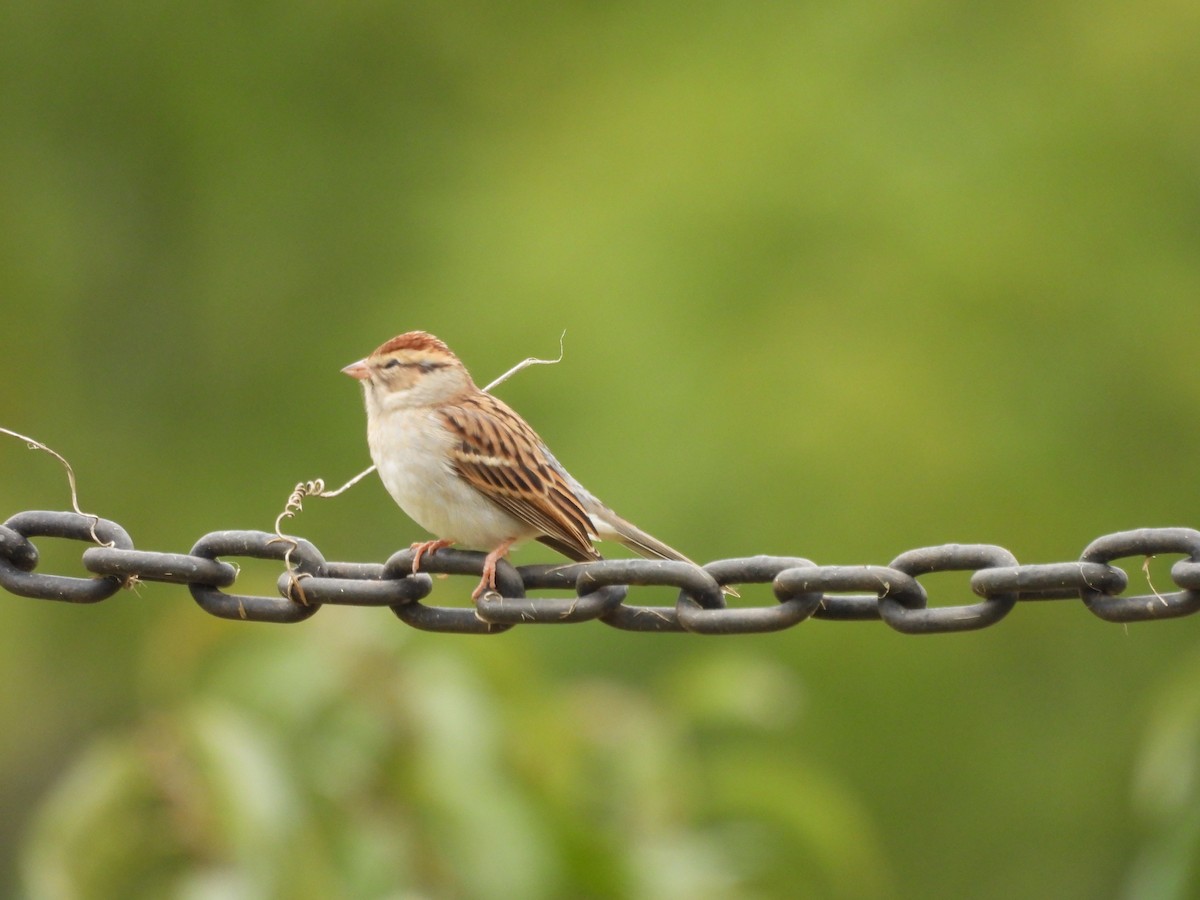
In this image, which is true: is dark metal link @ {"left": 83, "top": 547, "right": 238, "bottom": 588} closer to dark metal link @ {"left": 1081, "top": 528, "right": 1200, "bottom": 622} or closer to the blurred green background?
dark metal link @ {"left": 1081, "top": 528, "right": 1200, "bottom": 622}

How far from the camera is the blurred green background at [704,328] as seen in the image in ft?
20.0

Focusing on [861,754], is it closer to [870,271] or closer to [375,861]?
[870,271]

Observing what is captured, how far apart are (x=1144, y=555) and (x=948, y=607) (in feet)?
0.85

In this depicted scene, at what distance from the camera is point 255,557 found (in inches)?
95.1

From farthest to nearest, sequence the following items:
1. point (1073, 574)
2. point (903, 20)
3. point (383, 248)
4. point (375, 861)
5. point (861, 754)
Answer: point (383, 248)
point (903, 20)
point (861, 754)
point (375, 861)
point (1073, 574)

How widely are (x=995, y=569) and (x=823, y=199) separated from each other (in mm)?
4574

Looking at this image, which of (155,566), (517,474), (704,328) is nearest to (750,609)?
(155,566)

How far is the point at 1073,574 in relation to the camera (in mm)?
2150

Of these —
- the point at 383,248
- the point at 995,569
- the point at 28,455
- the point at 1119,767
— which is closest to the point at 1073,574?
the point at 995,569

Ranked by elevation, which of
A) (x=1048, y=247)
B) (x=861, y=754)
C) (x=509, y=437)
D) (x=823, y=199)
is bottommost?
(x=861, y=754)

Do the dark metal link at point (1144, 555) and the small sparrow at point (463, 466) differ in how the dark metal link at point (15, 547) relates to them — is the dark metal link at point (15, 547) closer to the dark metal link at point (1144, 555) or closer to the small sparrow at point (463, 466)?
the small sparrow at point (463, 466)

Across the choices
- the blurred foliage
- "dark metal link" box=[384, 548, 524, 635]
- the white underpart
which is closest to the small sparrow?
the white underpart

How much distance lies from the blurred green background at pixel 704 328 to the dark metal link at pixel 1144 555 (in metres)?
1.79

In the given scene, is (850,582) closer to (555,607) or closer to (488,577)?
(555,607)
